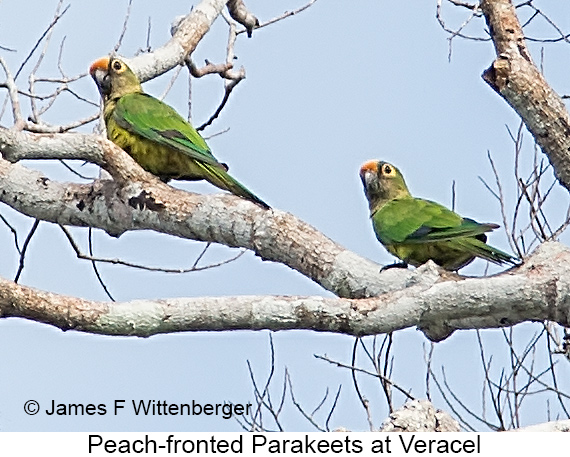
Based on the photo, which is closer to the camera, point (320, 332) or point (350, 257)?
point (320, 332)

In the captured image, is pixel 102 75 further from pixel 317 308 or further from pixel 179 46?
pixel 317 308

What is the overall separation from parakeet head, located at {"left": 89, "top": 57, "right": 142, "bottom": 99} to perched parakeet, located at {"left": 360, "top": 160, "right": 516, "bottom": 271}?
157cm

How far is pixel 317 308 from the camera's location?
2.75 metres

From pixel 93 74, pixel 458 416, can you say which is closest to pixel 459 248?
pixel 458 416

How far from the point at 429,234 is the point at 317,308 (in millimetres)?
1389

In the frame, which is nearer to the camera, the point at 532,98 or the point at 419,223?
the point at 532,98

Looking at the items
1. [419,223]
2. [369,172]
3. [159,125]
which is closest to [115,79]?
[159,125]

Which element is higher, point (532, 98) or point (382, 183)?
point (382, 183)

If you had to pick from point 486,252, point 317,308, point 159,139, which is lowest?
point 317,308

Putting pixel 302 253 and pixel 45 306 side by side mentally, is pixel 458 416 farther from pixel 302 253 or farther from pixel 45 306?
pixel 45 306

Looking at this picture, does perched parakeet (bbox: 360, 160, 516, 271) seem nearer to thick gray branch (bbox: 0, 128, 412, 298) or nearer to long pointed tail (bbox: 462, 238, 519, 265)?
long pointed tail (bbox: 462, 238, 519, 265)

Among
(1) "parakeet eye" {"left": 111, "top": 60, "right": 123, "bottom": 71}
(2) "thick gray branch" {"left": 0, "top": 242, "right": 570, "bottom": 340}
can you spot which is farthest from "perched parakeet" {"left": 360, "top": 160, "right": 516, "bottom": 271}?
(1) "parakeet eye" {"left": 111, "top": 60, "right": 123, "bottom": 71}

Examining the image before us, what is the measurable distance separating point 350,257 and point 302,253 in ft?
0.59
